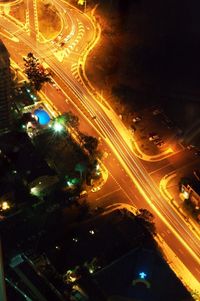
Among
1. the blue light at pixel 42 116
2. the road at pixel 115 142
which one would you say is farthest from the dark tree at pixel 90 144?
the blue light at pixel 42 116

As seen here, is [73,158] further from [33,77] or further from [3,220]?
[33,77]

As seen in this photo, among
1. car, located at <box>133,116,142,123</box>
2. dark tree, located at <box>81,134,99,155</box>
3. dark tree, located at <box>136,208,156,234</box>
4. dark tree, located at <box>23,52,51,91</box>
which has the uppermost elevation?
dark tree, located at <box>23,52,51,91</box>

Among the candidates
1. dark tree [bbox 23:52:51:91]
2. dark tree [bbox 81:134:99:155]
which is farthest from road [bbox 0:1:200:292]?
dark tree [bbox 81:134:99:155]

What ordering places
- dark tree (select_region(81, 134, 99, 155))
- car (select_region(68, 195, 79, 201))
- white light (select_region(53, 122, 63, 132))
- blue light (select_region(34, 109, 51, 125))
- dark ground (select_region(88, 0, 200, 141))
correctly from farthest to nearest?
dark ground (select_region(88, 0, 200, 141)) < blue light (select_region(34, 109, 51, 125)) < white light (select_region(53, 122, 63, 132)) < dark tree (select_region(81, 134, 99, 155)) < car (select_region(68, 195, 79, 201))

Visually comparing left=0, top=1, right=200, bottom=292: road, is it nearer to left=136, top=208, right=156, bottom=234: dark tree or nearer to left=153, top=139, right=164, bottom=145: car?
left=136, top=208, right=156, bottom=234: dark tree

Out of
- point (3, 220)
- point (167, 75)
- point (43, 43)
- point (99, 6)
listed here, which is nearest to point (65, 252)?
point (3, 220)
